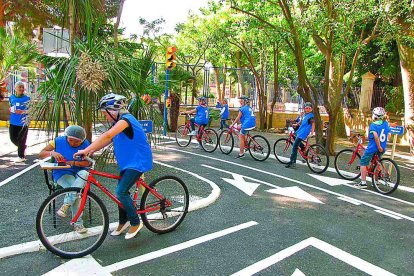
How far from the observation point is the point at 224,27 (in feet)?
63.3

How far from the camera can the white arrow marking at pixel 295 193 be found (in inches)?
275

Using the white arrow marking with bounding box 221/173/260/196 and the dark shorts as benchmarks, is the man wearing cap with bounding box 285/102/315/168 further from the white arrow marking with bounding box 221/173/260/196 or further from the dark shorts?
the white arrow marking with bounding box 221/173/260/196

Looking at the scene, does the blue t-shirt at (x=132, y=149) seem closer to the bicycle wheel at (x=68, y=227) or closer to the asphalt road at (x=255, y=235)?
the bicycle wheel at (x=68, y=227)

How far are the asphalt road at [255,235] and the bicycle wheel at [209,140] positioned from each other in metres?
3.61

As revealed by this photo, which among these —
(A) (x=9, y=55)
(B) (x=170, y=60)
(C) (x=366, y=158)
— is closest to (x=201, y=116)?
(B) (x=170, y=60)

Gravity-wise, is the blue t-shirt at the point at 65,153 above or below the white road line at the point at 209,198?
above

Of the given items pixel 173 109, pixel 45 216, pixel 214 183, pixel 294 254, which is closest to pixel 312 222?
pixel 294 254

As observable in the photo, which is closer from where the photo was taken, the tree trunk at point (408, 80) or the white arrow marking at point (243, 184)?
the white arrow marking at point (243, 184)

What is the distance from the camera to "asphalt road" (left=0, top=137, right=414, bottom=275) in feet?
13.2

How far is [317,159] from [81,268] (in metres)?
6.90

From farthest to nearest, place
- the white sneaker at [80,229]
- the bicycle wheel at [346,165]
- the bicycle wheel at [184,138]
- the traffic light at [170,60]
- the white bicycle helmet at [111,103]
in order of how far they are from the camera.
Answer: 1. the traffic light at [170,60]
2. the bicycle wheel at [184,138]
3. the bicycle wheel at [346,165]
4. the white sneaker at [80,229]
5. the white bicycle helmet at [111,103]

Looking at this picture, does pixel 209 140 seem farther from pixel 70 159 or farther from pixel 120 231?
pixel 70 159

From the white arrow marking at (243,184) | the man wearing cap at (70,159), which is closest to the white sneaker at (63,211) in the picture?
the man wearing cap at (70,159)

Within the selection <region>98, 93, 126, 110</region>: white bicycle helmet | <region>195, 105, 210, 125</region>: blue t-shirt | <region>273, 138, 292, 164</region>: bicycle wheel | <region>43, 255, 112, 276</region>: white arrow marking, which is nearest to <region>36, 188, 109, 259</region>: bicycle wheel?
<region>43, 255, 112, 276</region>: white arrow marking
